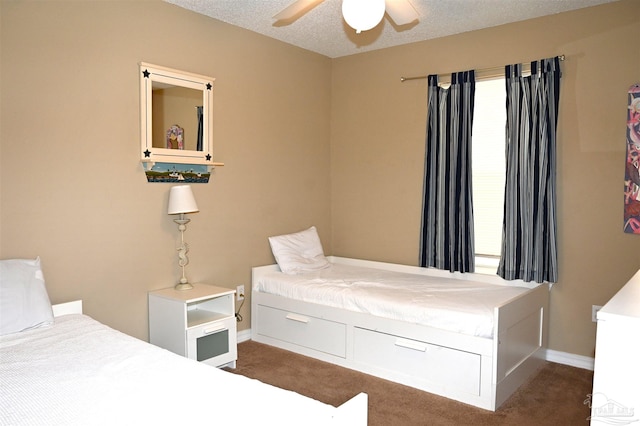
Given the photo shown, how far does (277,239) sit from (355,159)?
1.16 metres

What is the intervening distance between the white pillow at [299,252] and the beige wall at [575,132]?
29.0 inches

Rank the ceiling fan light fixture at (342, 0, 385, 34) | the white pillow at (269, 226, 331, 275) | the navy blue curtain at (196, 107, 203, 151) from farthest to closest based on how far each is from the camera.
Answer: the white pillow at (269, 226, 331, 275)
the navy blue curtain at (196, 107, 203, 151)
the ceiling fan light fixture at (342, 0, 385, 34)

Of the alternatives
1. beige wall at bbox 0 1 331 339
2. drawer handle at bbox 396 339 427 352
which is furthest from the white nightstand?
drawer handle at bbox 396 339 427 352

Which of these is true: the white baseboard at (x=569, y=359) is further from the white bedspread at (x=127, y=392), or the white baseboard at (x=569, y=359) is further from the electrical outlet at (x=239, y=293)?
the white bedspread at (x=127, y=392)

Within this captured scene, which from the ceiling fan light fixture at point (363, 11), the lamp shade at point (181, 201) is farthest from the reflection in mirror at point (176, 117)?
the ceiling fan light fixture at point (363, 11)

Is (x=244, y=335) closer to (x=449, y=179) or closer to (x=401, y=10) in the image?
(x=449, y=179)

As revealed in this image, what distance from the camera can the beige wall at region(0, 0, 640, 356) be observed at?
9.06 ft

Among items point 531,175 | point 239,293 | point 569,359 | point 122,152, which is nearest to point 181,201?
point 122,152

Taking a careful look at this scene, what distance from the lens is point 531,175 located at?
3490 millimetres

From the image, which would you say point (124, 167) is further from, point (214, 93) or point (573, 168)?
point (573, 168)

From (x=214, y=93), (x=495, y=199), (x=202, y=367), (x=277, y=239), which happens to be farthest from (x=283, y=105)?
(x=202, y=367)

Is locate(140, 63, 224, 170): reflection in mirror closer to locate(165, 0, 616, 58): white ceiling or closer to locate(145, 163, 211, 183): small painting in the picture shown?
locate(145, 163, 211, 183): small painting

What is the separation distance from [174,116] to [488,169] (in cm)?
247

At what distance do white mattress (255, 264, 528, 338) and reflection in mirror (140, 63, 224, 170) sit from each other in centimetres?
118
